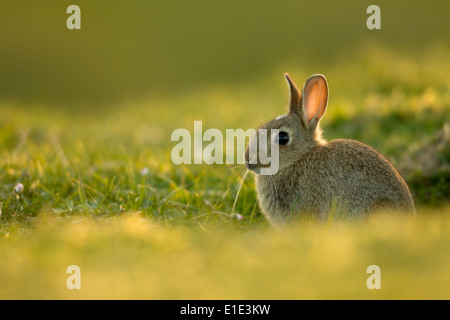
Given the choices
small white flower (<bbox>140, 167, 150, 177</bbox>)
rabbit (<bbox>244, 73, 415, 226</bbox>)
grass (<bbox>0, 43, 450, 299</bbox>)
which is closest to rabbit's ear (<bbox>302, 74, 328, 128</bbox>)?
rabbit (<bbox>244, 73, 415, 226</bbox>)

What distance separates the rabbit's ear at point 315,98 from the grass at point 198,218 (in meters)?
1.05

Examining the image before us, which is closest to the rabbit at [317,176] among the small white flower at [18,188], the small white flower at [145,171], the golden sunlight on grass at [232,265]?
the golden sunlight on grass at [232,265]

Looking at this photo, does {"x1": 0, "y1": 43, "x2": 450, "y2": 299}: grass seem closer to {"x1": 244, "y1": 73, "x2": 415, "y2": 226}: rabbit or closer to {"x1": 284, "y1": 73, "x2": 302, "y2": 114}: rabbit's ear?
{"x1": 244, "y1": 73, "x2": 415, "y2": 226}: rabbit

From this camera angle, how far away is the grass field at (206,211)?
11.0ft

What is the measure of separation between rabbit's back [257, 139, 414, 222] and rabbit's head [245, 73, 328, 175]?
141 millimetres

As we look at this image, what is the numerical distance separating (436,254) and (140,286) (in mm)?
1887

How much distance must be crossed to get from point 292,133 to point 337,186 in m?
0.87

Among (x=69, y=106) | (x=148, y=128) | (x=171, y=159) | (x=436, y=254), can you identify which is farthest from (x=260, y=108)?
(x=436, y=254)

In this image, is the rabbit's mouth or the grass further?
the rabbit's mouth

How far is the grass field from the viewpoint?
335 centimetres

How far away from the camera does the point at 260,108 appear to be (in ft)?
39.9

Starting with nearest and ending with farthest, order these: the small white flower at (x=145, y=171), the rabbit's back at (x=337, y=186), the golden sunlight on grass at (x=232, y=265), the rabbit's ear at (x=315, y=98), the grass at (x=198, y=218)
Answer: the golden sunlight on grass at (x=232, y=265)
the grass at (x=198, y=218)
the rabbit's back at (x=337, y=186)
the rabbit's ear at (x=315, y=98)
the small white flower at (x=145, y=171)

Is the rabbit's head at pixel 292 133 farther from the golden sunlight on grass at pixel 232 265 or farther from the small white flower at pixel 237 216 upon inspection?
the golden sunlight on grass at pixel 232 265

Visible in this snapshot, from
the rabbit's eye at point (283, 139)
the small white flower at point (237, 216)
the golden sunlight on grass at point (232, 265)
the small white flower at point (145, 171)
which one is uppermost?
the rabbit's eye at point (283, 139)
